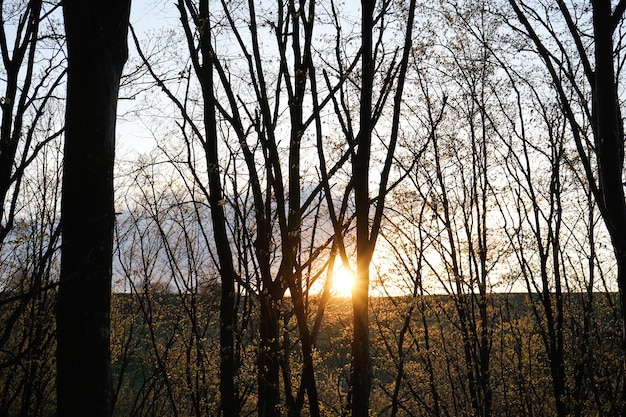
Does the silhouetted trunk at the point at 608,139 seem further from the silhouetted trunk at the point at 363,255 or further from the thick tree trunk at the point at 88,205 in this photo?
the thick tree trunk at the point at 88,205

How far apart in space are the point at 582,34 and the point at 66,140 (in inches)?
155

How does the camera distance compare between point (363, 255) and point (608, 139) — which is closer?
point (363, 255)

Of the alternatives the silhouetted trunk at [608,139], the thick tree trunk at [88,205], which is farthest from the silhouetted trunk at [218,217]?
the silhouetted trunk at [608,139]

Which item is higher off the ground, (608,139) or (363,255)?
(608,139)

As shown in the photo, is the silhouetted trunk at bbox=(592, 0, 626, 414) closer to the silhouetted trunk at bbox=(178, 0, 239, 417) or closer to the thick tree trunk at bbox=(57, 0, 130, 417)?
the silhouetted trunk at bbox=(178, 0, 239, 417)

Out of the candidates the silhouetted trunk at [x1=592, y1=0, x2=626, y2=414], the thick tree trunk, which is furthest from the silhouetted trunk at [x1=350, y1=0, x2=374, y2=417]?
the silhouetted trunk at [x1=592, y1=0, x2=626, y2=414]

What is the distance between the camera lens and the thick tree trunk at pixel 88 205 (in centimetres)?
213

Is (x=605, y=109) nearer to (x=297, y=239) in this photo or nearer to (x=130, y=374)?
(x=297, y=239)

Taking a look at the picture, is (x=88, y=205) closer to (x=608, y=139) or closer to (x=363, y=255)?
(x=363, y=255)

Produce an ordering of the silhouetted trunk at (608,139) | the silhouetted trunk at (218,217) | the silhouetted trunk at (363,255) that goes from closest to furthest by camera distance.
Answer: the silhouetted trunk at (363,255), the silhouetted trunk at (608,139), the silhouetted trunk at (218,217)

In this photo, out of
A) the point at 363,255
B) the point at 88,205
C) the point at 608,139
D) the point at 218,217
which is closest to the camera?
the point at 88,205

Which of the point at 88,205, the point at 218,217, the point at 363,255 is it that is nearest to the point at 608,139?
the point at 363,255

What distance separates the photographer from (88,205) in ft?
7.43

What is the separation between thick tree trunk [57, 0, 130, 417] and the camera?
2.13 metres
